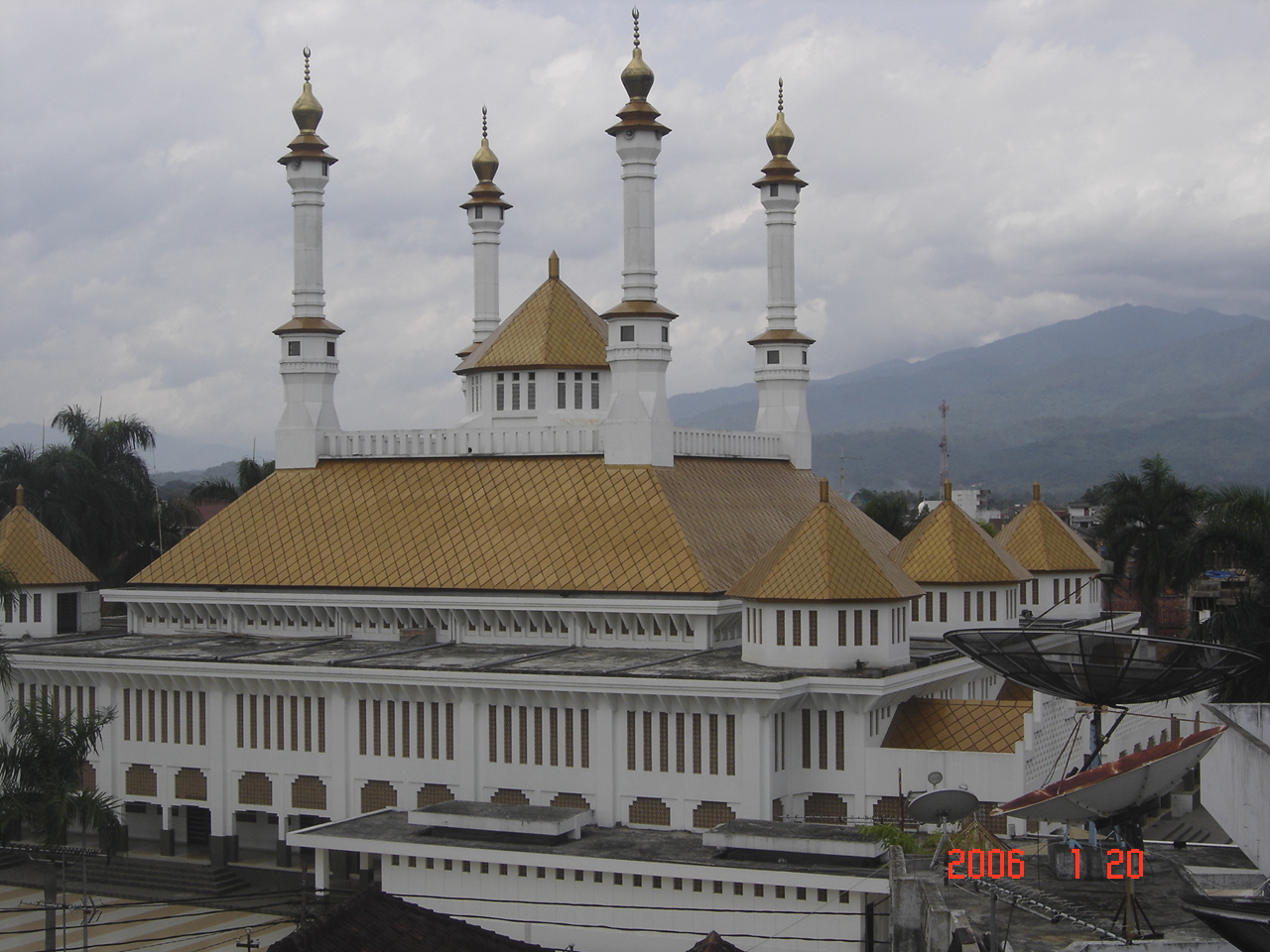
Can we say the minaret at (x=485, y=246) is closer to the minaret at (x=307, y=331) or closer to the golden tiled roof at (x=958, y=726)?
the minaret at (x=307, y=331)

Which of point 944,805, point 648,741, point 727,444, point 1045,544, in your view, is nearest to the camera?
point 944,805

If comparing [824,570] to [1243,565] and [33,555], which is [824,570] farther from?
[33,555]

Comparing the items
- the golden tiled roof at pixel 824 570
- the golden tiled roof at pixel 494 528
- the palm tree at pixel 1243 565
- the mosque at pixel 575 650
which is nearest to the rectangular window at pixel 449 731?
the mosque at pixel 575 650

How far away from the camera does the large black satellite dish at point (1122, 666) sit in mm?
21719

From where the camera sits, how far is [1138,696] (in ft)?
72.3

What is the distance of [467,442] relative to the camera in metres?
46.5

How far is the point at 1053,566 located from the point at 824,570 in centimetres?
1869

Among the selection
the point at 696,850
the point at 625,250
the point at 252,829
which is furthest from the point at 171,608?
the point at 696,850

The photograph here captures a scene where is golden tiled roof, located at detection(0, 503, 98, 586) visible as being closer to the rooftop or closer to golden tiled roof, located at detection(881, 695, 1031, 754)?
the rooftop

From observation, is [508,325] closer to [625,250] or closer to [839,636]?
[625,250]

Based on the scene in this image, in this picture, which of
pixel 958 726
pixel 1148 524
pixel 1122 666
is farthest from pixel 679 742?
pixel 1148 524

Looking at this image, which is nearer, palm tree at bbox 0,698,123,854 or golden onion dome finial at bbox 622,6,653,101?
palm tree at bbox 0,698,123,854

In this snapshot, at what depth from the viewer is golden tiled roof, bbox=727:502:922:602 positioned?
116 feet

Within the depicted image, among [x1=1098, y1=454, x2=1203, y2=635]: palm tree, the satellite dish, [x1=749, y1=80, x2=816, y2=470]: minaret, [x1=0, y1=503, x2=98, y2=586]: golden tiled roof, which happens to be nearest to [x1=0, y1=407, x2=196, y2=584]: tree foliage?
[x1=0, y1=503, x2=98, y2=586]: golden tiled roof
